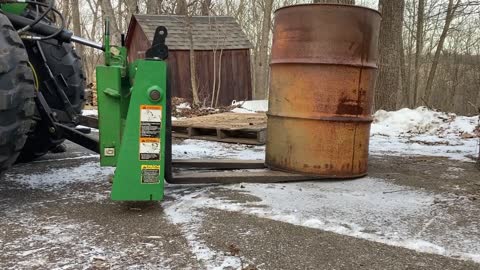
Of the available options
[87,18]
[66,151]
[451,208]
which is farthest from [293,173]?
[87,18]

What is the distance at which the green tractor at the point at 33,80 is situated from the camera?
3094 millimetres

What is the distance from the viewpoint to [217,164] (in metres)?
4.85

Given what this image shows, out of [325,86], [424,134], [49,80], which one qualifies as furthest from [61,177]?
[424,134]

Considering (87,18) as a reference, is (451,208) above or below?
below

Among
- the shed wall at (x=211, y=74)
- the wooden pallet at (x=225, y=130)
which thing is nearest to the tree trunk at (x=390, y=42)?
the wooden pallet at (x=225, y=130)

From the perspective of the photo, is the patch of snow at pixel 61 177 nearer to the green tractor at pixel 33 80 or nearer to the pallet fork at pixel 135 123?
the green tractor at pixel 33 80

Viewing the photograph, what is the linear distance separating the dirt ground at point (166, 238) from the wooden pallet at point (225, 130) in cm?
292

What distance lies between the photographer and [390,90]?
1059 cm

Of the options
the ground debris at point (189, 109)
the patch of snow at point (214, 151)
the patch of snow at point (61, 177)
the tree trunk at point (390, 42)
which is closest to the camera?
the patch of snow at point (61, 177)

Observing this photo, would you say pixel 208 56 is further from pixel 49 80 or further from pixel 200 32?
pixel 49 80

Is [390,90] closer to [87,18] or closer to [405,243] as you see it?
[405,243]

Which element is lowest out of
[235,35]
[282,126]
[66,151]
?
[66,151]

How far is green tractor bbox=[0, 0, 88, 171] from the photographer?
3.09m

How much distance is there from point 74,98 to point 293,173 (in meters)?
2.46
